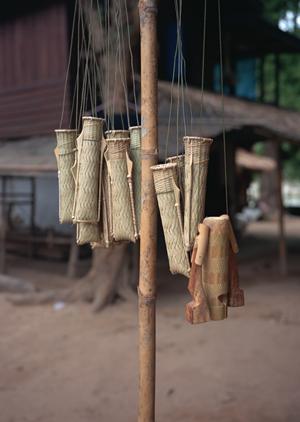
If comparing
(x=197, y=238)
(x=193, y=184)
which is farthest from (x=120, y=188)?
(x=197, y=238)

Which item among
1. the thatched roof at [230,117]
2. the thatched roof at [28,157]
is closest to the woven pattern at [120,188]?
the thatched roof at [230,117]

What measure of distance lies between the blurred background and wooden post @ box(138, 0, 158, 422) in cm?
19

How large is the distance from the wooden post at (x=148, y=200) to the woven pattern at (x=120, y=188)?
0.09 metres

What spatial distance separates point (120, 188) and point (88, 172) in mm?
161

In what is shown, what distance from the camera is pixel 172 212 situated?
1.95 m

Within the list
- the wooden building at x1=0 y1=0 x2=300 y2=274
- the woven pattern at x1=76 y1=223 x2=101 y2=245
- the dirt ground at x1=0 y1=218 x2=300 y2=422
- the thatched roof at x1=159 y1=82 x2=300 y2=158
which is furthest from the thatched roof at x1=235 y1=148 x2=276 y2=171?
the woven pattern at x1=76 y1=223 x2=101 y2=245

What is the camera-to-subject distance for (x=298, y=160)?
65.3ft

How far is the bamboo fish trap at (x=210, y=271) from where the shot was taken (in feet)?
5.96

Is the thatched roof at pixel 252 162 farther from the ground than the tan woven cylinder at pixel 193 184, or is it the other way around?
the thatched roof at pixel 252 162

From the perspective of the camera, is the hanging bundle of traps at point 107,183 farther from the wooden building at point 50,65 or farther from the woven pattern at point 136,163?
the wooden building at point 50,65

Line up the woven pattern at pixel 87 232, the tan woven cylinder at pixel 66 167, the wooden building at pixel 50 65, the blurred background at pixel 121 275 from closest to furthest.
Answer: the woven pattern at pixel 87 232 → the tan woven cylinder at pixel 66 167 → the blurred background at pixel 121 275 → the wooden building at pixel 50 65

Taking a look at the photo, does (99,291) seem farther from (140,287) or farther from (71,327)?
(140,287)

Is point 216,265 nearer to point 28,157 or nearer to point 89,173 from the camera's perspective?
point 89,173

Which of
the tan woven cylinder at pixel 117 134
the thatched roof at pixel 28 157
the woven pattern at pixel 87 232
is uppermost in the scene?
the thatched roof at pixel 28 157
